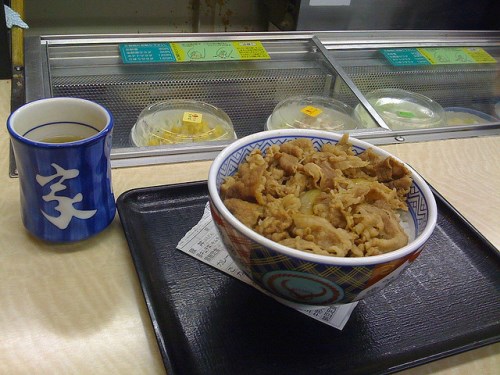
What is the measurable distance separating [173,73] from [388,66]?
2.34 feet

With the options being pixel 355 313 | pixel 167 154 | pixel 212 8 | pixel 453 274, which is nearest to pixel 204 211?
pixel 167 154

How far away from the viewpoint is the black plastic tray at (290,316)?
641 mm

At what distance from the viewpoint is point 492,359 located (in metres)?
0.71

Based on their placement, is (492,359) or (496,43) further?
(496,43)

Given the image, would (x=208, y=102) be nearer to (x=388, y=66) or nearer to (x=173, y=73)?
(x=173, y=73)

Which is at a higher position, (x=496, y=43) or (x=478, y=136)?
(x=496, y=43)

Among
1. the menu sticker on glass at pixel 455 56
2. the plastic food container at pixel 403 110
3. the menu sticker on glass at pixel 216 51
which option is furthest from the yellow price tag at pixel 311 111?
the menu sticker on glass at pixel 455 56

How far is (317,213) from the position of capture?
0.67 m

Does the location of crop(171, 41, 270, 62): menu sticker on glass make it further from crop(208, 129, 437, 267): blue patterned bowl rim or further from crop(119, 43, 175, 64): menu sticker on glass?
crop(208, 129, 437, 267): blue patterned bowl rim

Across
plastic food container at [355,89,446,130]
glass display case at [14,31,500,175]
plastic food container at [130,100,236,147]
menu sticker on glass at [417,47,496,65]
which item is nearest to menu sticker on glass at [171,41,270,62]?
glass display case at [14,31,500,175]

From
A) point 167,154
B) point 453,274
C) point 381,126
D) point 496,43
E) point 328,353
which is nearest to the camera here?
point 328,353

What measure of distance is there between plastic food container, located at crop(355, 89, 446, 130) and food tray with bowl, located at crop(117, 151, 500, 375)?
1.78ft

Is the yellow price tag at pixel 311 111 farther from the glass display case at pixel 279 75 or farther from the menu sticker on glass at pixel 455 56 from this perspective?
the menu sticker on glass at pixel 455 56

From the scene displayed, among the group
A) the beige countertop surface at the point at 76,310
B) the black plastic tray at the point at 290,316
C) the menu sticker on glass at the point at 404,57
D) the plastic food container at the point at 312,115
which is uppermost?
the menu sticker on glass at the point at 404,57
